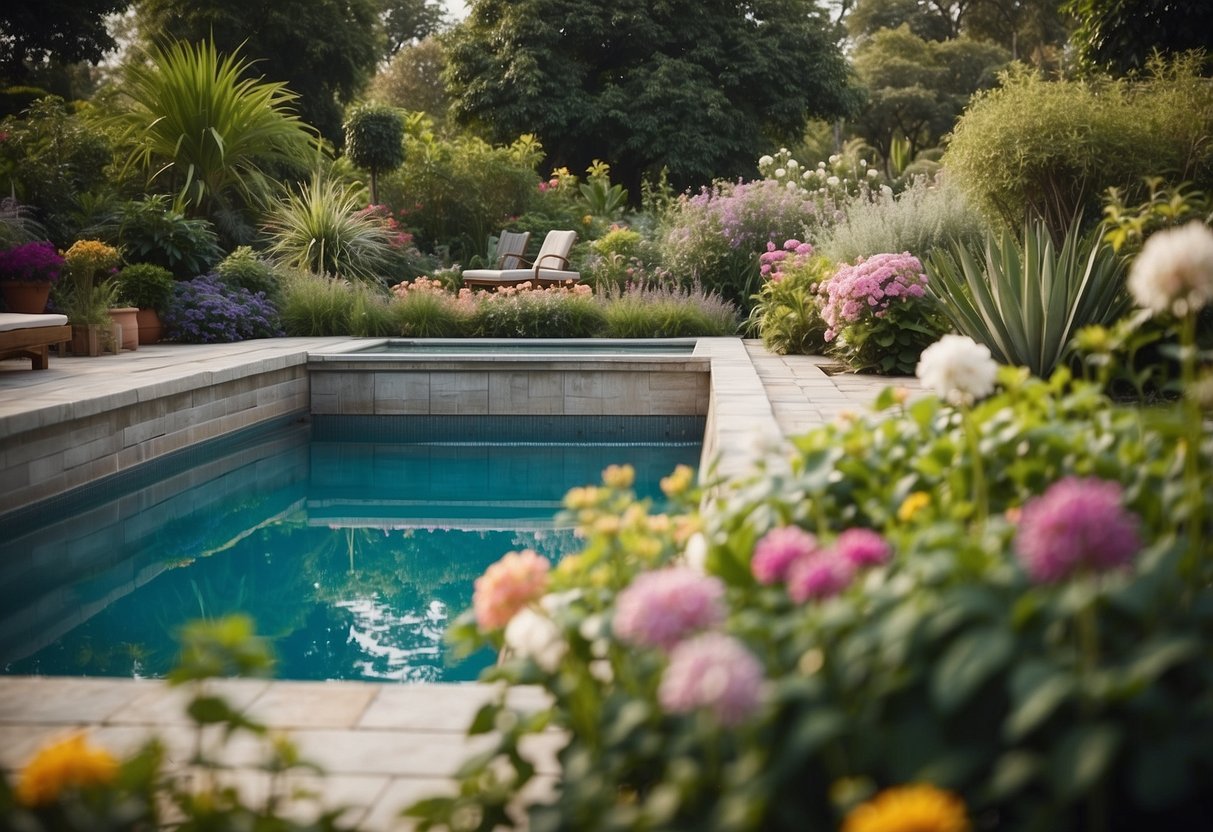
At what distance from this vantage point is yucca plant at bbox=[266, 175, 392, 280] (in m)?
10.8

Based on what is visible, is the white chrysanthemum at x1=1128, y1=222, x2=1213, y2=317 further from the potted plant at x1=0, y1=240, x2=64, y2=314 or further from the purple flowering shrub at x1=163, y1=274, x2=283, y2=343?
the purple flowering shrub at x1=163, y1=274, x2=283, y2=343

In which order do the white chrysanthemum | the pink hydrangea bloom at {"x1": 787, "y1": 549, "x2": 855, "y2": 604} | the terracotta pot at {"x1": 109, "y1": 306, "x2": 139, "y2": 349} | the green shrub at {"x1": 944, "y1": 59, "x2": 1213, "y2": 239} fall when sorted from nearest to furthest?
the pink hydrangea bloom at {"x1": 787, "y1": 549, "x2": 855, "y2": 604}
the white chrysanthemum
the green shrub at {"x1": 944, "y1": 59, "x2": 1213, "y2": 239}
the terracotta pot at {"x1": 109, "y1": 306, "x2": 139, "y2": 349}

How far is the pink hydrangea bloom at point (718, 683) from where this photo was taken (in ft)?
3.28

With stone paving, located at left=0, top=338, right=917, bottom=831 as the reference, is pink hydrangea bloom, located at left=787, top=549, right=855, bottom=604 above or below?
above

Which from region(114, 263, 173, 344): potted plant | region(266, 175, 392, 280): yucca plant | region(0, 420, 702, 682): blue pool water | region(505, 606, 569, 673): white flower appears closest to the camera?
region(505, 606, 569, 673): white flower

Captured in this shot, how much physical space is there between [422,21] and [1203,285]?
115 feet

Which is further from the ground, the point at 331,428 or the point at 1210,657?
the point at 1210,657

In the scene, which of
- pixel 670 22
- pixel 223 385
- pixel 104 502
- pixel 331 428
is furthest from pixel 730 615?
pixel 670 22

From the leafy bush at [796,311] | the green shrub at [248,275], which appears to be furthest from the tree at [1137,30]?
the green shrub at [248,275]

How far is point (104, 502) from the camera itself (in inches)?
196

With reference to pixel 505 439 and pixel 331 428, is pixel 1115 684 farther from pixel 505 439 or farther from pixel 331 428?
pixel 331 428

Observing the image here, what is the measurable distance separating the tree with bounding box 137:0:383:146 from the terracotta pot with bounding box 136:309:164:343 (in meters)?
11.9

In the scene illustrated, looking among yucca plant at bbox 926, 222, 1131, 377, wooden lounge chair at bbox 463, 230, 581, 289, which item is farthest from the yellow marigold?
wooden lounge chair at bbox 463, 230, 581, 289

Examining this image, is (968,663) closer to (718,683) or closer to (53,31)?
(718,683)
